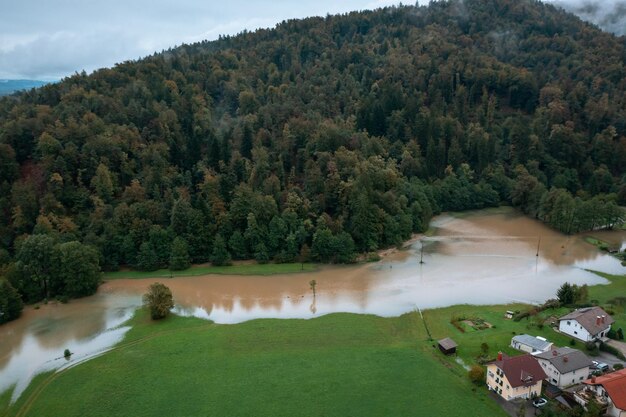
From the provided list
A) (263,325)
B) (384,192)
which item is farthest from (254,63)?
(263,325)

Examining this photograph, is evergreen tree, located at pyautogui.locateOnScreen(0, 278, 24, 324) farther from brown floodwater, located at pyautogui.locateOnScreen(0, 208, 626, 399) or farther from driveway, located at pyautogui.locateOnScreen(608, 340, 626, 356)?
driveway, located at pyautogui.locateOnScreen(608, 340, 626, 356)

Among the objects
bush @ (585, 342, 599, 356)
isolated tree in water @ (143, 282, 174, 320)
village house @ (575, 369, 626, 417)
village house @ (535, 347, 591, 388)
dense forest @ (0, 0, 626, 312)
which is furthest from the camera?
dense forest @ (0, 0, 626, 312)

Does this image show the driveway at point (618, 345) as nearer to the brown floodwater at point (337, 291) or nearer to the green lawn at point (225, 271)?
the brown floodwater at point (337, 291)

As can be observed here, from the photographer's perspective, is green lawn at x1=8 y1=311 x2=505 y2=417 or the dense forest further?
the dense forest

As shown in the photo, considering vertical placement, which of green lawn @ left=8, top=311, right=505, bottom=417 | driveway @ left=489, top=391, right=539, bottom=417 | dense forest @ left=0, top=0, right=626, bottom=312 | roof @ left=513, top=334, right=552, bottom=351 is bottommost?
driveway @ left=489, top=391, right=539, bottom=417

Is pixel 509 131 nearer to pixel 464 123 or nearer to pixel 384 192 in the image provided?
pixel 464 123

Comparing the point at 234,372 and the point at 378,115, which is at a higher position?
the point at 378,115

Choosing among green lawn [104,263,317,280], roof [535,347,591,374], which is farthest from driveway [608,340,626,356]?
green lawn [104,263,317,280]
